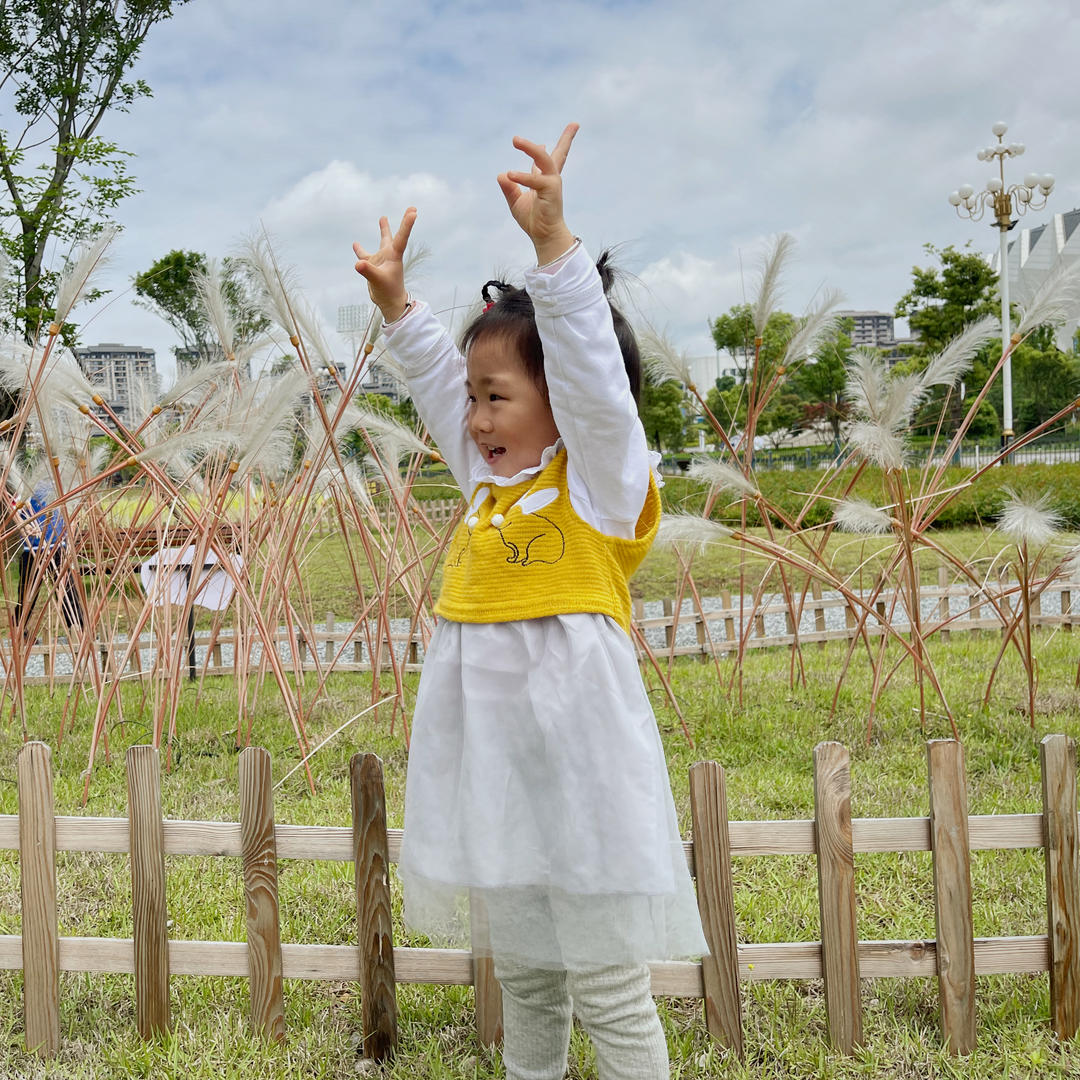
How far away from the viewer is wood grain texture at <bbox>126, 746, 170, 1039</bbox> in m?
1.26

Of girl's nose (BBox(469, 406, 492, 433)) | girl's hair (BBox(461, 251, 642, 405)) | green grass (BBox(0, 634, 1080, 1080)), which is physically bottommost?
green grass (BBox(0, 634, 1080, 1080))

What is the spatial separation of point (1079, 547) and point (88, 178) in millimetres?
7962

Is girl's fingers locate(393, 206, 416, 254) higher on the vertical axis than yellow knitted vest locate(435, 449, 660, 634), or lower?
higher

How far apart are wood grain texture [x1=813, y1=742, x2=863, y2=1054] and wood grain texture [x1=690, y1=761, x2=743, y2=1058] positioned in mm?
110

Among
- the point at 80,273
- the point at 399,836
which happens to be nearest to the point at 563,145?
the point at 399,836

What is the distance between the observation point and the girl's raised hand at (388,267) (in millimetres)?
1111

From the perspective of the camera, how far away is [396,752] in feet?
8.07

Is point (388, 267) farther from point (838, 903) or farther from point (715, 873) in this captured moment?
point (838, 903)

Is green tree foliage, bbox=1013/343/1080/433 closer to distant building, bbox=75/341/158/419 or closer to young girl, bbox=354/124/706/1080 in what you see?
distant building, bbox=75/341/158/419

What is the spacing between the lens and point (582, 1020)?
986 millimetres

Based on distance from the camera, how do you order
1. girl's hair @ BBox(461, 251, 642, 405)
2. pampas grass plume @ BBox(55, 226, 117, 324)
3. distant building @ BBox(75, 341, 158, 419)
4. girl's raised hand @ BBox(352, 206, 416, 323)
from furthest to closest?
distant building @ BBox(75, 341, 158, 419)
pampas grass plume @ BBox(55, 226, 117, 324)
girl's raised hand @ BBox(352, 206, 416, 323)
girl's hair @ BBox(461, 251, 642, 405)

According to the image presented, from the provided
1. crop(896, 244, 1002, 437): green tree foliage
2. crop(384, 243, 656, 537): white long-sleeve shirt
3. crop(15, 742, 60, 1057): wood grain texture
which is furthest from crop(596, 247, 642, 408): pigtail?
crop(896, 244, 1002, 437): green tree foliage

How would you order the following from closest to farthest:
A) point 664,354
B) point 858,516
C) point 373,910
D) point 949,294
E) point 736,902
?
point 373,910 < point 736,902 < point 858,516 < point 664,354 < point 949,294

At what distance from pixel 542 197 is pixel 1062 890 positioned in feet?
3.29
